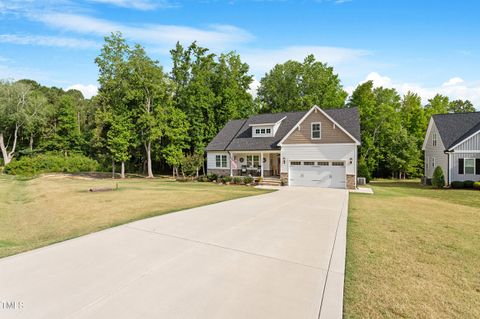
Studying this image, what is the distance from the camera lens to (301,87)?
38656mm

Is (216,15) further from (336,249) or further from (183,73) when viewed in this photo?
(183,73)

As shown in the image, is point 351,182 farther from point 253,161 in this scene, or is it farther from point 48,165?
point 48,165

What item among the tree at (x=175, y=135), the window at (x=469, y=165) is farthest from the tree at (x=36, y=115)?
the window at (x=469, y=165)

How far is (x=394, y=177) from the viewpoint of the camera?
35.9 metres

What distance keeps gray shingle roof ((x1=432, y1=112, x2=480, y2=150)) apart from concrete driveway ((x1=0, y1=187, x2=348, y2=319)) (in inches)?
808

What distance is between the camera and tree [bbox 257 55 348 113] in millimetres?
36938

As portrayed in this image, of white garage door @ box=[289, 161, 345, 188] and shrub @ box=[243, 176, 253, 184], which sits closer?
white garage door @ box=[289, 161, 345, 188]

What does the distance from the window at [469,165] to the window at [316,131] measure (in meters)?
11.6

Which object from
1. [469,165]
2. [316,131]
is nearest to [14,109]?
[316,131]

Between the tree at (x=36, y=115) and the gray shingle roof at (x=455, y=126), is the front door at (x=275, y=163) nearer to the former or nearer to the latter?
the gray shingle roof at (x=455, y=126)

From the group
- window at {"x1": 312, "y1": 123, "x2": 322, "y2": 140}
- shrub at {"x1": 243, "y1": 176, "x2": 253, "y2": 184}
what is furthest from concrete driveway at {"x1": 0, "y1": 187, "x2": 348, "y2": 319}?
shrub at {"x1": 243, "y1": 176, "x2": 253, "y2": 184}

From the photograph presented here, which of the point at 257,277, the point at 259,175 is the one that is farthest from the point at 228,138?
the point at 257,277

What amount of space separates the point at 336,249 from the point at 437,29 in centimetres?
1410

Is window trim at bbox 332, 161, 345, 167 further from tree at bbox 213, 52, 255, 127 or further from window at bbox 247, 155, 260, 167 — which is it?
tree at bbox 213, 52, 255, 127
